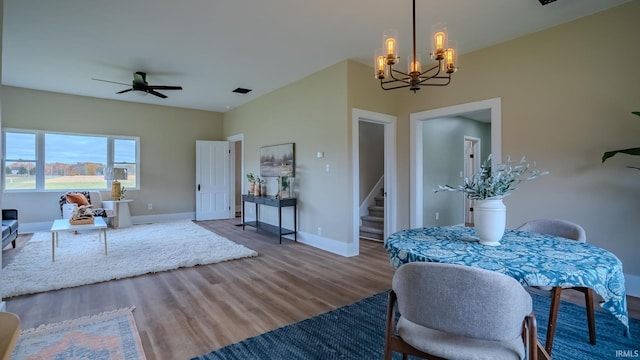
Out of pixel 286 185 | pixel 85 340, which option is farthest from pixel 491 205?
pixel 286 185

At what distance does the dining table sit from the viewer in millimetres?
1327

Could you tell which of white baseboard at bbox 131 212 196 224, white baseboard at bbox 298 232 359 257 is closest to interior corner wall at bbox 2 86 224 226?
white baseboard at bbox 131 212 196 224

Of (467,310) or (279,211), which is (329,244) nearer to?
(279,211)

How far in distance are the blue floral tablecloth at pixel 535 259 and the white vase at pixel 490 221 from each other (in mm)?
65

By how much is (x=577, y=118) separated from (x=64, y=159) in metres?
8.77

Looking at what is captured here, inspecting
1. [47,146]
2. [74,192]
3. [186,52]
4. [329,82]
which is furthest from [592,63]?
[47,146]

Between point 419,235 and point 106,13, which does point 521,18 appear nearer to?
point 419,235

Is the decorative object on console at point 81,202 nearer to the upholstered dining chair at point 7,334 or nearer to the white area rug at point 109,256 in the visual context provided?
the white area rug at point 109,256

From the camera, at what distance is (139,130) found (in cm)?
718

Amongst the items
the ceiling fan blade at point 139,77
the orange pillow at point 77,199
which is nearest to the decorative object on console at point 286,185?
the ceiling fan blade at point 139,77

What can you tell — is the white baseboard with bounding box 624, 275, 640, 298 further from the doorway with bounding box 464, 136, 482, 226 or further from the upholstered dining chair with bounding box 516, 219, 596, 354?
the doorway with bounding box 464, 136, 482, 226

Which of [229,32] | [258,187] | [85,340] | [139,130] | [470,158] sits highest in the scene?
[229,32]

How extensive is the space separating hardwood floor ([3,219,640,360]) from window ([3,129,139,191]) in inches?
103

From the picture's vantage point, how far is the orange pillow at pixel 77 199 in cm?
582
